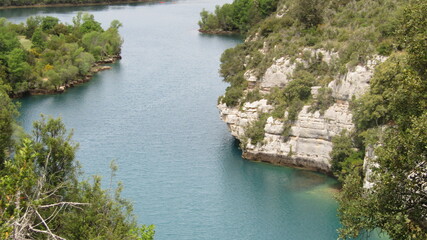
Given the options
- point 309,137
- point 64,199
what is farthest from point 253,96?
point 64,199

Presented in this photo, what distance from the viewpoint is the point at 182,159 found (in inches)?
2023

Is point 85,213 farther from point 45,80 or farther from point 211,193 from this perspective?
point 45,80

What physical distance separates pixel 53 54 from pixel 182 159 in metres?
41.3

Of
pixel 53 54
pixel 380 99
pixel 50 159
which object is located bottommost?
pixel 53 54

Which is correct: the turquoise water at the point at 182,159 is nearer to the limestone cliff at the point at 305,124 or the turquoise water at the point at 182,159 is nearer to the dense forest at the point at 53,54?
the limestone cliff at the point at 305,124

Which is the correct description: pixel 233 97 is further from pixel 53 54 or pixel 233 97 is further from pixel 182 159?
pixel 53 54

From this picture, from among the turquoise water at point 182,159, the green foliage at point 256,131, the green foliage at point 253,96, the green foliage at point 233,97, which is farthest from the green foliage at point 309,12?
the green foliage at point 256,131

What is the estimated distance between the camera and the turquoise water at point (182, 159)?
40.9 metres

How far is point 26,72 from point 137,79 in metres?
15.2

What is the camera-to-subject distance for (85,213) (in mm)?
26203

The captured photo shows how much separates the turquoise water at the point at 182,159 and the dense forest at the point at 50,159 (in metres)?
3.44

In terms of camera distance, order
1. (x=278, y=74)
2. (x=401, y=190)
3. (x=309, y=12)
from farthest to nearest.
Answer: (x=309, y=12) → (x=278, y=74) → (x=401, y=190)

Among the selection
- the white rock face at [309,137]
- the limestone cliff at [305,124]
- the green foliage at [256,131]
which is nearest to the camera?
the limestone cliff at [305,124]

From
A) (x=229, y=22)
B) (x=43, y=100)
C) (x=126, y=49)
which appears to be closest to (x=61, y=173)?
(x=43, y=100)
